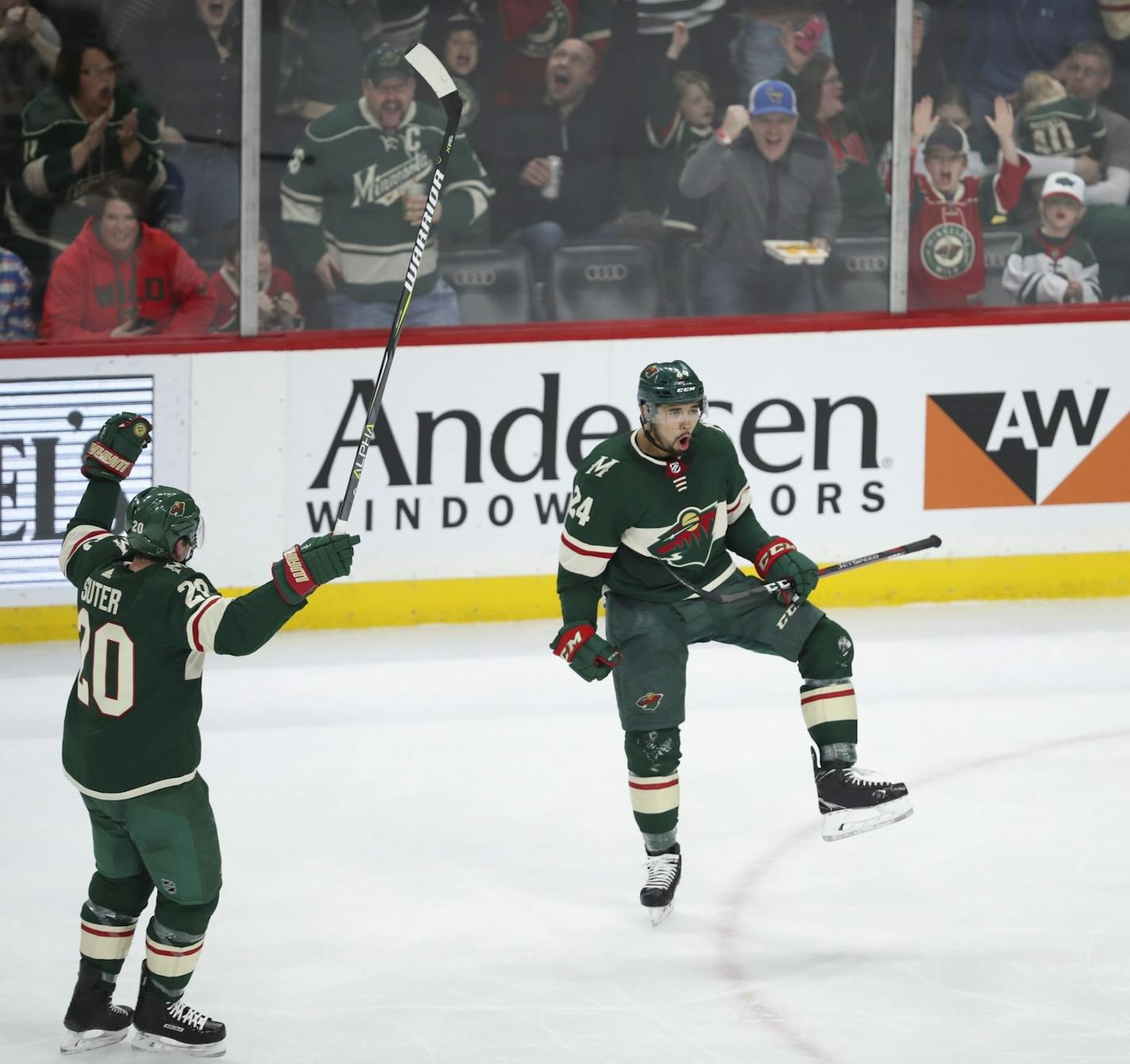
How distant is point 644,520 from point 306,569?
107 centimetres

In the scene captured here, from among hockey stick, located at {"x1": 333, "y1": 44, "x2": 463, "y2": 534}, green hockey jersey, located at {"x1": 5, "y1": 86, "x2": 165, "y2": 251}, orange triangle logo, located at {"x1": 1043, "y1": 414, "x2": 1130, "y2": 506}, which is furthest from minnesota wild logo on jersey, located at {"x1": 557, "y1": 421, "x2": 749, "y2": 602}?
orange triangle logo, located at {"x1": 1043, "y1": 414, "x2": 1130, "y2": 506}

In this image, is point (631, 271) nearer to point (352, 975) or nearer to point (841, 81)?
point (841, 81)

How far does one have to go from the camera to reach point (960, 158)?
22.4 ft

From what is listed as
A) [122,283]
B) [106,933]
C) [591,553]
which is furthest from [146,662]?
[122,283]

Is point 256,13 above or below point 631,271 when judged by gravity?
above

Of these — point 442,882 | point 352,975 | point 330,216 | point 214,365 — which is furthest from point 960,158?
point 352,975

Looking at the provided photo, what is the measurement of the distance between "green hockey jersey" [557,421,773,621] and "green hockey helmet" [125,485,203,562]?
1017 millimetres

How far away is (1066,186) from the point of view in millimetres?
6961

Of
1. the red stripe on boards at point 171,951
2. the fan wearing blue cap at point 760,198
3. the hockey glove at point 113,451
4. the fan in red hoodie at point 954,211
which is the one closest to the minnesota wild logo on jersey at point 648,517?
the hockey glove at point 113,451

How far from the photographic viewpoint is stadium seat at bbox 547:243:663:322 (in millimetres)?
6625

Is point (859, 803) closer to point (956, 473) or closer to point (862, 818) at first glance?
point (862, 818)

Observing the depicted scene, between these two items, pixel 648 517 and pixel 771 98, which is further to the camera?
pixel 771 98

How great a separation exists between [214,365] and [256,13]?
111 cm

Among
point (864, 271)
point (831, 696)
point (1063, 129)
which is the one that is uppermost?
point (1063, 129)
